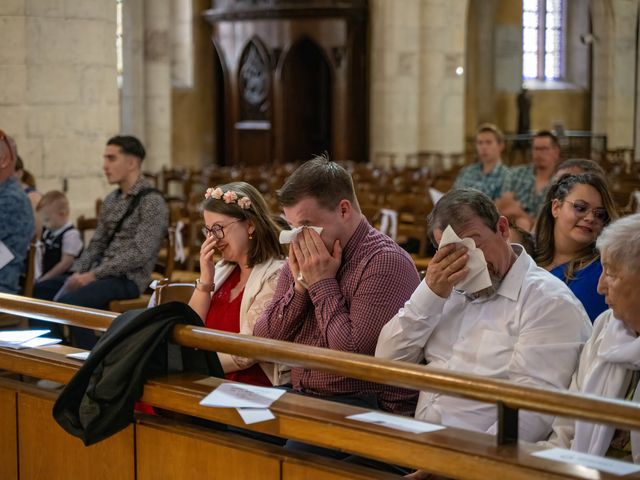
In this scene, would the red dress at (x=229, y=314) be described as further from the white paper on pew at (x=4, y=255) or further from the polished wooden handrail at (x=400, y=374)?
the white paper on pew at (x=4, y=255)

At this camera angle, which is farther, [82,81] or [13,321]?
[82,81]

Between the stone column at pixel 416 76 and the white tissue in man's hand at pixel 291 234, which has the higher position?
the stone column at pixel 416 76

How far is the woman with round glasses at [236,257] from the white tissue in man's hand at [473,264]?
1.05 m

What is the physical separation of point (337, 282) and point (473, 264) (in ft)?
1.75

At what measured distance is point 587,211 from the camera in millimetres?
4141

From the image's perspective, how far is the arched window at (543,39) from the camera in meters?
27.5

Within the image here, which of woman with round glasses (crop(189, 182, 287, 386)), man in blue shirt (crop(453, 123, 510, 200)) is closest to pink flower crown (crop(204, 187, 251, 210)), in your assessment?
woman with round glasses (crop(189, 182, 287, 386))

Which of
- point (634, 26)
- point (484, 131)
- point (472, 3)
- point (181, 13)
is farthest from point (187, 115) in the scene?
point (484, 131)

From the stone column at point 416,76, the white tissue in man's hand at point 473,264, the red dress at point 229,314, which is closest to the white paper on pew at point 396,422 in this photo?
the white tissue in man's hand at point 473,264

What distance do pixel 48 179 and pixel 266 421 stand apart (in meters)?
7.09

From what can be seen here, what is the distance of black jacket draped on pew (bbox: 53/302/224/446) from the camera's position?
10.0 ft

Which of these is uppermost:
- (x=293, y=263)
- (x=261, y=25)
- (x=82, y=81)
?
(x=261, y=25)

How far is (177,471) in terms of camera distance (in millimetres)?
3068

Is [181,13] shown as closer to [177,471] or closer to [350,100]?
[350,100]
